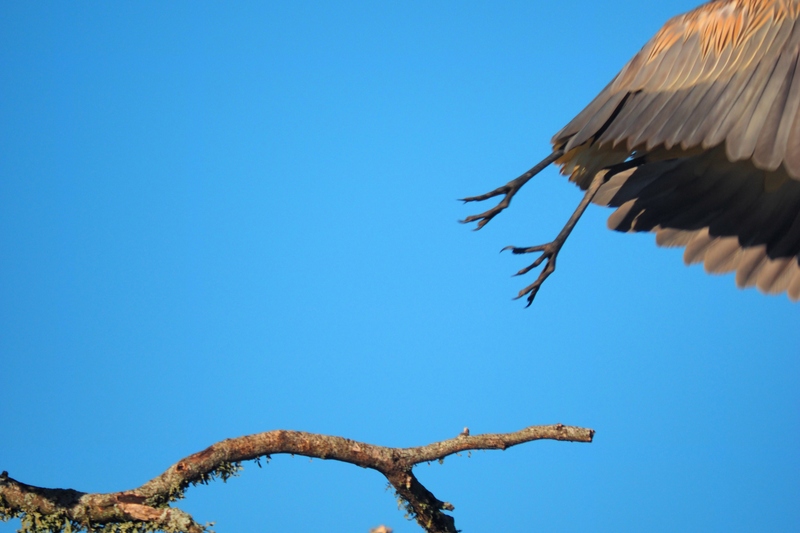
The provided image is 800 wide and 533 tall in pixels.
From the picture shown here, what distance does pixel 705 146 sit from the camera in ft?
11.2

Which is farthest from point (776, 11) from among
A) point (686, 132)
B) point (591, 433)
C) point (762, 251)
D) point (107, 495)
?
point (107, 495)

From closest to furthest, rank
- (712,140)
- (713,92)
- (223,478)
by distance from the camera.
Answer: (223,478) → (712,140) → (713,92)

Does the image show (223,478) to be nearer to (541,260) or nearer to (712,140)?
(541,260)

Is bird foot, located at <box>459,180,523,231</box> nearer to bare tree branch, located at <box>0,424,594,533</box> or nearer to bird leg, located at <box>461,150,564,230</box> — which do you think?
bird leg, located at <box>461,150,564,230</box>

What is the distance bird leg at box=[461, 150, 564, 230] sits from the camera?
3.72 meters

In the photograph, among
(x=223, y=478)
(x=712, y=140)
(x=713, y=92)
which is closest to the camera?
(x=223, y=478)

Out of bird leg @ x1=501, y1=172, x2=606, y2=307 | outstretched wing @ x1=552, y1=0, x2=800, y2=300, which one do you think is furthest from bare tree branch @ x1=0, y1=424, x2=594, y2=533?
outstretched wing @ x1=552, y1=0, x2=800, y2=300

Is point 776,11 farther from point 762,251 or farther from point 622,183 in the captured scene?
point 762,251

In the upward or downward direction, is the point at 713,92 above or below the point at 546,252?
above

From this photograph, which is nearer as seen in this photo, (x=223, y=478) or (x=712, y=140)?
(x=223, y=478)

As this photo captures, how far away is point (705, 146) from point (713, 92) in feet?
1.03

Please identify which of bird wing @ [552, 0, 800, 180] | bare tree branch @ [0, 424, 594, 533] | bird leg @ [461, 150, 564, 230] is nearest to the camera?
bare tree branch @ [0, 424, 594, 533]

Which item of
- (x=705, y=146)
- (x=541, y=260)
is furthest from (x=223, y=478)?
(x=705, y=146)

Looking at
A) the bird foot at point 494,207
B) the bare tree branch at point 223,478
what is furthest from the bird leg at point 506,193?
the bare tree branch at point 223,478
